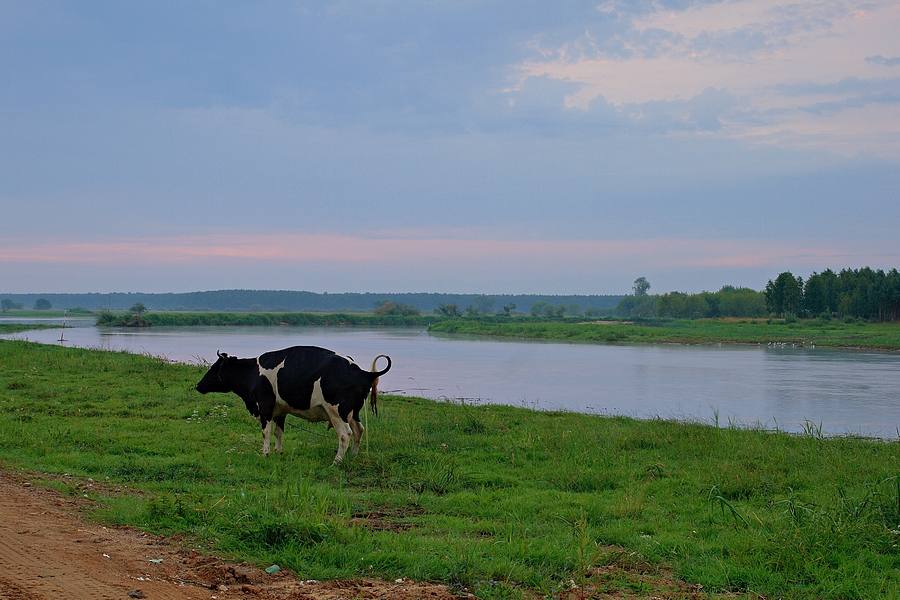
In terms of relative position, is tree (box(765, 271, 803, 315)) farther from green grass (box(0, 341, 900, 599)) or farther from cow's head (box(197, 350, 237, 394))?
cow's head (box(197, 350, 237, 394))

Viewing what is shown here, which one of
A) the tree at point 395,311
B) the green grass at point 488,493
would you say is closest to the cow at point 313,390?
the green grass at point 488,493

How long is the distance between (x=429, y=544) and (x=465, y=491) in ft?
6.38

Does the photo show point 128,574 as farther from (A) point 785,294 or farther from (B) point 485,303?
(B) point 485,303

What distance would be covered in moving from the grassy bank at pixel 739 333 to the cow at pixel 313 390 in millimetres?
39693

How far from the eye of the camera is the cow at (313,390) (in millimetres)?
8312

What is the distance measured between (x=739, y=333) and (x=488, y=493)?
165 feet

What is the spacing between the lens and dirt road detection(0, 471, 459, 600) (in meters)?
3.80

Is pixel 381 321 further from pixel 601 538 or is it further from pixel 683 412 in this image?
pixel 601 538

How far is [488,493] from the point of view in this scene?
6.66 metres

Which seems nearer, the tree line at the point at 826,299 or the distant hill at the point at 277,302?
the tree line at the point at 826,299

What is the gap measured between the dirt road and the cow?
3.49 metres

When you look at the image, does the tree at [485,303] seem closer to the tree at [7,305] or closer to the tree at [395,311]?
the tree at [395,311]

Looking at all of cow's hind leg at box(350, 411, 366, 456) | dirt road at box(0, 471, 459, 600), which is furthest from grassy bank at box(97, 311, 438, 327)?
dirt road at box(0, 471, 459, 600)

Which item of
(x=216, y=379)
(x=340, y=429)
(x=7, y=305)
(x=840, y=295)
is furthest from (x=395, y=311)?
(x=7, y=305)
